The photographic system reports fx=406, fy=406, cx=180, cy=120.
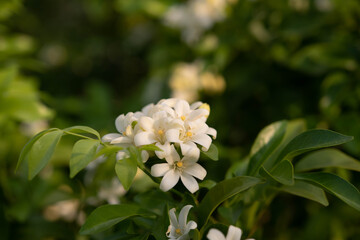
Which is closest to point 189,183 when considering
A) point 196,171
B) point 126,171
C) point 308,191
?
point 196,171

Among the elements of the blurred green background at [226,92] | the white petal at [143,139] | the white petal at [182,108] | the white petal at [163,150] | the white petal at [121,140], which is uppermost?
the white petal at [182,108]

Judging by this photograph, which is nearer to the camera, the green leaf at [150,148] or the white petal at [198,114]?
the green leaf at [150,148]

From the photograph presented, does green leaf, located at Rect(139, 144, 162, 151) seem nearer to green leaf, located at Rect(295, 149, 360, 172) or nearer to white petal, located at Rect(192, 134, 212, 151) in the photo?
white petal, located at Rect(192, 134, 212, 151)

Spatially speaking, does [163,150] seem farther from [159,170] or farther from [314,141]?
[314,141]

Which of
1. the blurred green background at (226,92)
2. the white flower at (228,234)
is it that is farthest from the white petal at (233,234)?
the blurred green background at (226,92)

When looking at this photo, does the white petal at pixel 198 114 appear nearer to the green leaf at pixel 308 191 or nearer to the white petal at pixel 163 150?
the white petal at pixel 163 150

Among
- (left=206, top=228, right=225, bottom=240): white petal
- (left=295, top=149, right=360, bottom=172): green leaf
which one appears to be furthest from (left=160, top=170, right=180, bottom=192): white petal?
(left=295, top=149, right=360, bottom=172): green leaf
